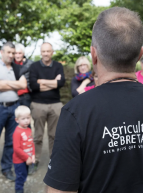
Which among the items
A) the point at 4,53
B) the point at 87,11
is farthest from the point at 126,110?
the point at 87,11

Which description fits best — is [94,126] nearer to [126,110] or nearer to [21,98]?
[126,110]

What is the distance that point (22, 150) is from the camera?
10.7 feet

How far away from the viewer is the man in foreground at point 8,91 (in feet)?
12.5

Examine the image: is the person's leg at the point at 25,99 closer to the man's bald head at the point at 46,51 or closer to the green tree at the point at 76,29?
the man's bald head at the point at 46,51

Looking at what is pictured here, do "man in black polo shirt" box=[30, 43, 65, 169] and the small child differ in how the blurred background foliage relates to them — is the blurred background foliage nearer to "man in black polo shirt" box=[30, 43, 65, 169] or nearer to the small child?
"man in black polo shirt" box=[30, 43, 65, 169]

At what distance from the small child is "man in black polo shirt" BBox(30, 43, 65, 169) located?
3.51 feet

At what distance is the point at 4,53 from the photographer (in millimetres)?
3832

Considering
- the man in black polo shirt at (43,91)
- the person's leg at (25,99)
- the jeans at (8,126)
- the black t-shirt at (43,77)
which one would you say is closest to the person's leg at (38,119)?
the man in black polo shirt at (43,91)

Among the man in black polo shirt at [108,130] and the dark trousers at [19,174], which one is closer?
the man in black polo shirt at [108,130]

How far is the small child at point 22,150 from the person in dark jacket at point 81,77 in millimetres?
1226

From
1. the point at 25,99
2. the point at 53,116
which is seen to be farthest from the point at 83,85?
the point at 25,99

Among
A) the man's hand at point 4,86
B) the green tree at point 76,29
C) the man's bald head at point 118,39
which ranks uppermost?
the green tree at point 76,29

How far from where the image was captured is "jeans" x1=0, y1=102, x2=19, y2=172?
3818 millimetres

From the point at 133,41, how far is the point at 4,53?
304 cm
